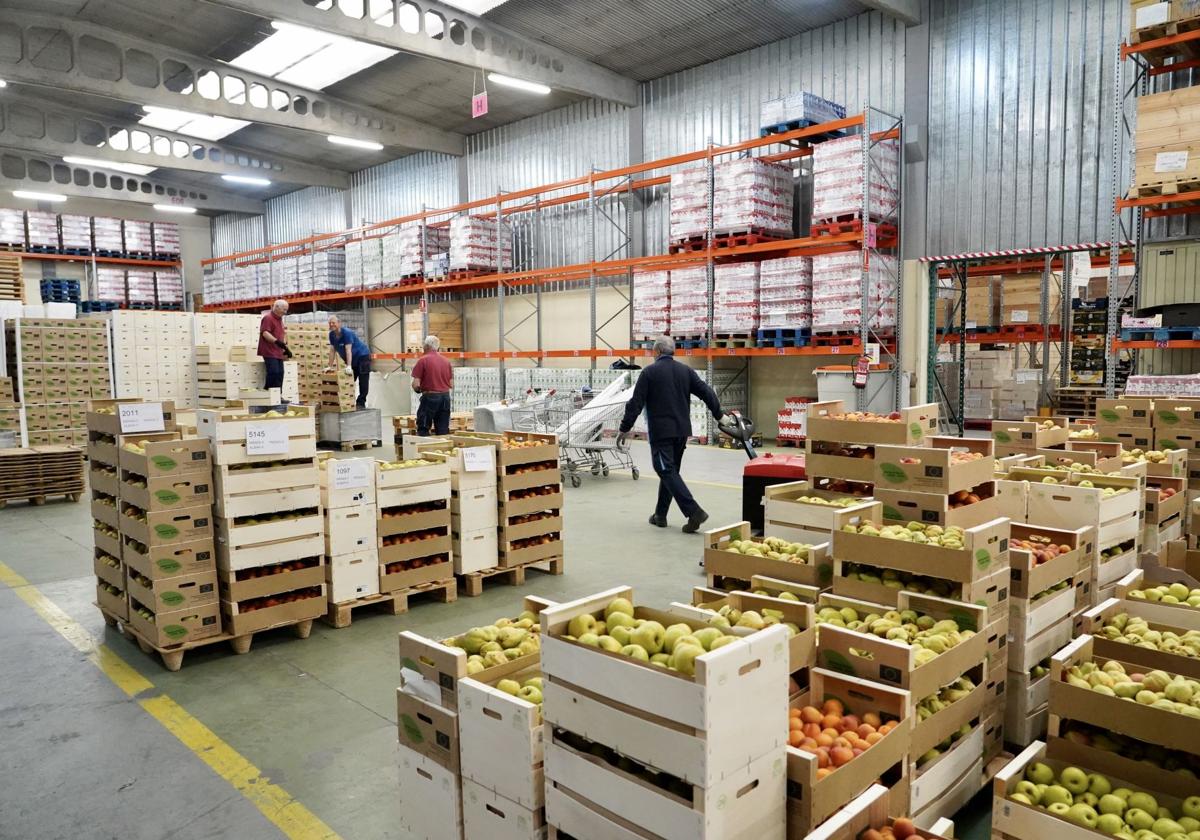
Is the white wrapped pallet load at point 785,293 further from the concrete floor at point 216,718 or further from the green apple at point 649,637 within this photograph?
the green apple at point 649,637

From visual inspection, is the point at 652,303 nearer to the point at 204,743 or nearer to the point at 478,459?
the point at 478,459

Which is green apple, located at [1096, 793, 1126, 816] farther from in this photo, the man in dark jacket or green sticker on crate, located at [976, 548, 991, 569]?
the man in dark jacket

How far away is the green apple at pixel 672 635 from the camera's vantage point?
2488 mm

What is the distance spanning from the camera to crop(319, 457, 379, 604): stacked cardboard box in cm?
550

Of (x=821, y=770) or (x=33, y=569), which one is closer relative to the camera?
(x=821, y=770)

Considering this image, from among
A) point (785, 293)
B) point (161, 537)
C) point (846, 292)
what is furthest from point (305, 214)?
point (161, 537)

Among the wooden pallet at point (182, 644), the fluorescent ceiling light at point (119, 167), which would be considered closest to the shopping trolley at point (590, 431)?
the wooden pallet at point (182, 644)

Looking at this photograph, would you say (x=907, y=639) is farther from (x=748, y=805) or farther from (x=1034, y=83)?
(x=1034, y=83)

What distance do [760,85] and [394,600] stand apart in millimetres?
12846

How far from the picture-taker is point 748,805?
7.60 ft

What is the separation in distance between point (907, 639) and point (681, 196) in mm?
12254

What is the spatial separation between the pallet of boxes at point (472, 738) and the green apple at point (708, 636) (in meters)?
0.59

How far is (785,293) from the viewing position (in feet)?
44.3

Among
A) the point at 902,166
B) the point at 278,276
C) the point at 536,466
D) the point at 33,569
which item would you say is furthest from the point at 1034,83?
the point at 278,276
